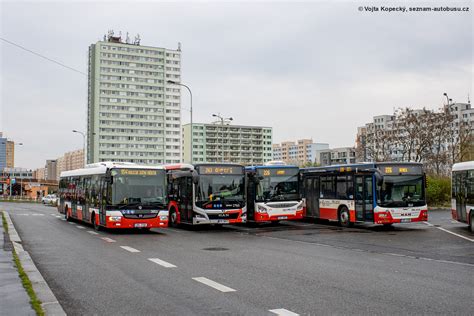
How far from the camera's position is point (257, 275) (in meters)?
10.4

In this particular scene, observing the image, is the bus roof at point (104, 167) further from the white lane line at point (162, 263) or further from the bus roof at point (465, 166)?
the bus roof at point (465, 166)

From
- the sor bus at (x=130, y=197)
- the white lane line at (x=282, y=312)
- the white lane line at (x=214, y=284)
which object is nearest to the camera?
the white lane line at (x=282, y=312)

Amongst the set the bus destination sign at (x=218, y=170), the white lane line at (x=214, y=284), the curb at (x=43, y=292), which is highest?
the bus destination sign at (x=218, y=170)

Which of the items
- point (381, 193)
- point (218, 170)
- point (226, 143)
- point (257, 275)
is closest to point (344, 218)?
point (381, 193)

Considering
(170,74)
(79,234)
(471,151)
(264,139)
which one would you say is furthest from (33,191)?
(79,234)

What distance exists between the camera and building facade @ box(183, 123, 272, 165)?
187 meters

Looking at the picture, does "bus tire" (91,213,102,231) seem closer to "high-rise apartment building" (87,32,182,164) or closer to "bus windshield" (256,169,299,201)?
"bus windshield" (256,169,299,201)

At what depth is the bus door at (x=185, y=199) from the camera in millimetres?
23703

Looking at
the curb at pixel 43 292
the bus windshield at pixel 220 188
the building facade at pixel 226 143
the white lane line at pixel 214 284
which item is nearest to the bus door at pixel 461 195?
the bus windshield at pixel 220 188

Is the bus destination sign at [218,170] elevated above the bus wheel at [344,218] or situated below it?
above

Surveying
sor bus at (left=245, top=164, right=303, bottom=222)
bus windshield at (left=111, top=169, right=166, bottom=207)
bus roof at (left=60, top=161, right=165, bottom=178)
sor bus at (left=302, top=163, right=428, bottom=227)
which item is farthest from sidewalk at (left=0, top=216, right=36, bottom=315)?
sor bus at (left=302, top=163, right=428, bottom=227)

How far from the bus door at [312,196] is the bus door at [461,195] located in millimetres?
7047

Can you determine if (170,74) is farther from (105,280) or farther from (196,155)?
(105,280)

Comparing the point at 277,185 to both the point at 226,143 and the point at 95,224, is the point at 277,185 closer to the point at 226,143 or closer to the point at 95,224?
the point at 95,224
